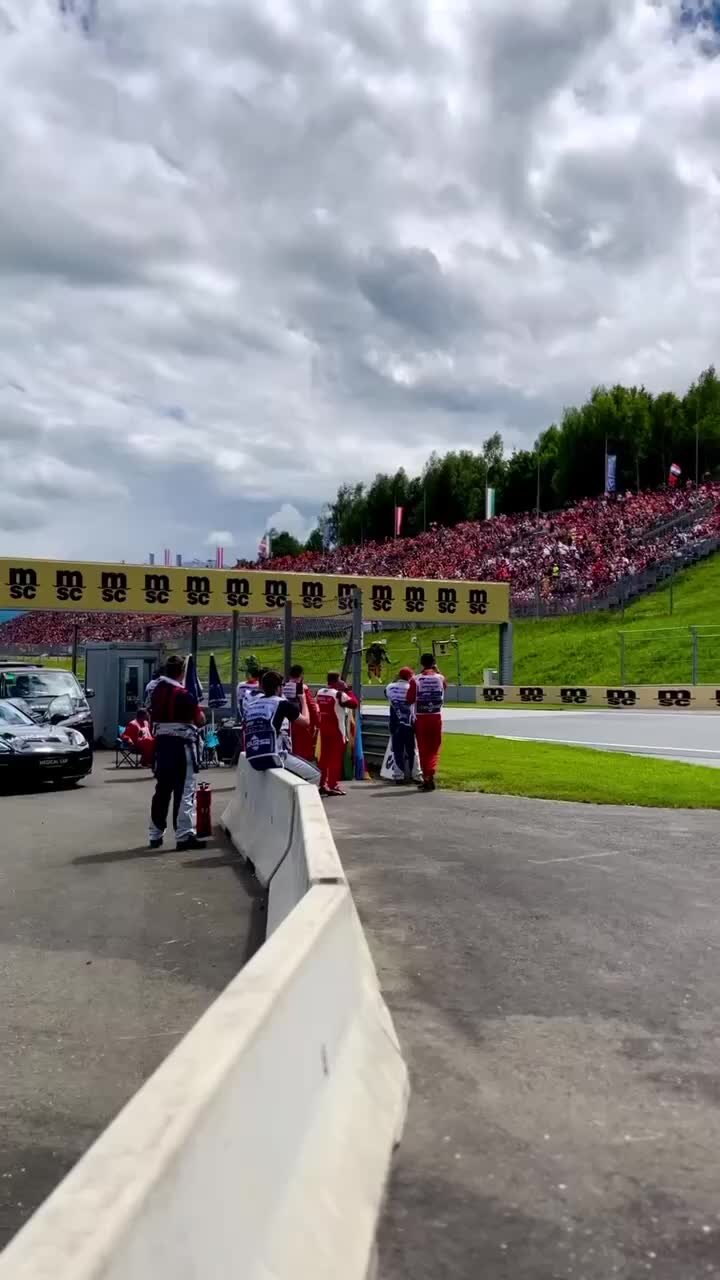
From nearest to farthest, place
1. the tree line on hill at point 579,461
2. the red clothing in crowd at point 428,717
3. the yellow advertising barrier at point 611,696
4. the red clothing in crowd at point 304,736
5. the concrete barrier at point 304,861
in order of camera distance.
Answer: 1. the concrete barrier at point 304,861
2. the red clothing in crowd at point 428,717
3. the red clothing in crowd at point 304,736
4. the yellow advertising barrier at point 611,696
5. the tree line on hill at point 579,461

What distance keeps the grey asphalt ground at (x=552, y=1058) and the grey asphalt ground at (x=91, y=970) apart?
1.03 m

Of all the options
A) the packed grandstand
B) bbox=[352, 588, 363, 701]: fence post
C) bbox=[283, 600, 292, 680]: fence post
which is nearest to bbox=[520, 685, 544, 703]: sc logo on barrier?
the packed grandstand

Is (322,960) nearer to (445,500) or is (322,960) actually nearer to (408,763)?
(408,763)

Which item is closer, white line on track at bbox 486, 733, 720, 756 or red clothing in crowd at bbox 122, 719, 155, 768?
white line on track at bbox 486, 733, 720, 756

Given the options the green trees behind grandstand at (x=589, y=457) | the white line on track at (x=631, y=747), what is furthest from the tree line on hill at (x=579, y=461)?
the white line on track at (x=631, y=747)

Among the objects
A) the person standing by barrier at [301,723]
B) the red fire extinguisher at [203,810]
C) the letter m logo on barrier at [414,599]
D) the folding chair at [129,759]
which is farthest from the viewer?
the letter m logo on barrier at [414,599]

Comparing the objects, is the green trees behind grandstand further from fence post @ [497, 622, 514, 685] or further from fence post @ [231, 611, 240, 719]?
fence post @ [231, 611, 240, 719]

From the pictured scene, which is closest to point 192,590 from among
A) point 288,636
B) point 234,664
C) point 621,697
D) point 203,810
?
point 234,664

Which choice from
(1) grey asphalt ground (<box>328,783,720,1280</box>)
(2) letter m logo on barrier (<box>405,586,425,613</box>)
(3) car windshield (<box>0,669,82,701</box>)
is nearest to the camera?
(1) grey asphalt ground (<box>328,783,720,1280</box>)

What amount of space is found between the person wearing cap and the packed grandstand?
116 feet

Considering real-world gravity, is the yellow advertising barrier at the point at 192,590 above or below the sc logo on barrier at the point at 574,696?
above

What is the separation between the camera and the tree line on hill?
3898 inches

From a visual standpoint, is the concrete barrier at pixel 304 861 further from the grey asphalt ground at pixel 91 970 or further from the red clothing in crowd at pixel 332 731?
the red clothing in crowd at pixel 332 731

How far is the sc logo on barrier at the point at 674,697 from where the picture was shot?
36500 millimetres
